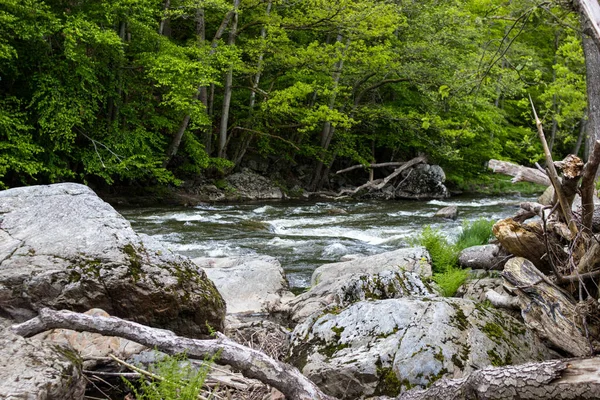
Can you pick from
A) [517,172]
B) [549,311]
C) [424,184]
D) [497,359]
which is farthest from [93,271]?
[424,184]

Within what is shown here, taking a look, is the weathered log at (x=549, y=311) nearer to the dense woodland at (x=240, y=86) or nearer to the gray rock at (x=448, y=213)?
the dense woodland at (x=240, y=86)

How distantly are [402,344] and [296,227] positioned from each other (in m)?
10.5

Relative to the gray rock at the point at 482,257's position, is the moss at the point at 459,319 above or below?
above

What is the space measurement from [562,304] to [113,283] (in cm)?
362

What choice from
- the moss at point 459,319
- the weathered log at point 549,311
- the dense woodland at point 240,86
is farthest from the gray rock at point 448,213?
the moss at point 459,319

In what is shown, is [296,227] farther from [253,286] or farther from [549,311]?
[549,311]

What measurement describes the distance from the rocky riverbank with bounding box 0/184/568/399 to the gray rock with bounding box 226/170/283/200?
51.5 ft

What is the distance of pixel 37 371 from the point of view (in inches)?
105

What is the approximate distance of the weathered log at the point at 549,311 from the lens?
4.02 meters

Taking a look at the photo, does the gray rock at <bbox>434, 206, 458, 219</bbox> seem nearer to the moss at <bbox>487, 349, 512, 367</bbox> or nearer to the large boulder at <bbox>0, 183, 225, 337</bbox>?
the large boulder at <bbox>0, 183, 225, 337</bbox>

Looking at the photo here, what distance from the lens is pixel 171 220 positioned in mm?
14531

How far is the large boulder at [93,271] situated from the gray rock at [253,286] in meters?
1.87

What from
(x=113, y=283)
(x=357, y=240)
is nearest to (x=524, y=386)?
(x=113, y=283)

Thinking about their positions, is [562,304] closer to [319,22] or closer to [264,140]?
[319,22]
